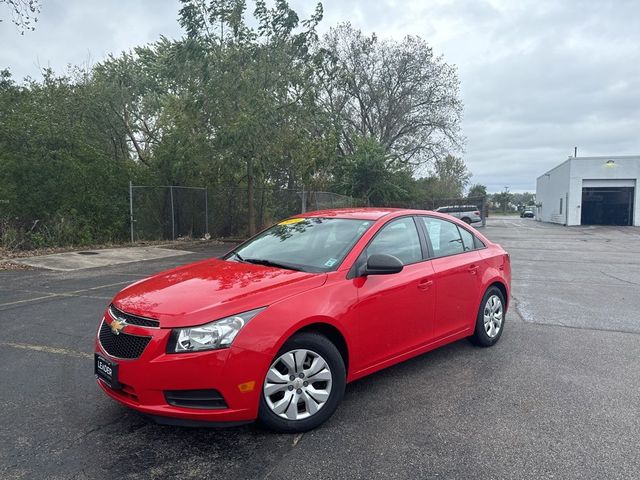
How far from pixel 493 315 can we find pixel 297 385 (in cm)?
293

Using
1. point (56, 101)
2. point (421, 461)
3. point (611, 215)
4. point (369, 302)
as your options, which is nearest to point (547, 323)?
point (369, 302)

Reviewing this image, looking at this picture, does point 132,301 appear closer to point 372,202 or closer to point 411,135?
point 372,202

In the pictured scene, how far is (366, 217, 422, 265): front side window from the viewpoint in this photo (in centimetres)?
418

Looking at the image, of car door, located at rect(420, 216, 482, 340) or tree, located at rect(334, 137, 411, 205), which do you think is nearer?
car door, located at rect(420, 216, 482, 340)

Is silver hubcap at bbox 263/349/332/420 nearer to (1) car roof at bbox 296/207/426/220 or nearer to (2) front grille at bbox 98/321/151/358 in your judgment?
→ (2) front grille at bbox 98/321/151/358

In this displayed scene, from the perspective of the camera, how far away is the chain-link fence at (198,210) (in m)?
16.5

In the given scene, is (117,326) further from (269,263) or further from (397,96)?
(397,96)

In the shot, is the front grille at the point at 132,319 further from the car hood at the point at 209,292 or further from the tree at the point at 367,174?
the tree at the point at 367,174

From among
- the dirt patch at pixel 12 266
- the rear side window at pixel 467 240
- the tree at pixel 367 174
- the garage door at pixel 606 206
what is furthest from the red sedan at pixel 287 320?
the garage door at pixel 606 206

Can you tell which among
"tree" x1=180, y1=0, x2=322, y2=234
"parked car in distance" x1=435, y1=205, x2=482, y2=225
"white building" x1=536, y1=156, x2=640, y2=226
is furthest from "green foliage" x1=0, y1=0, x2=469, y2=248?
"white building" x1=536, y1=156, x2=640, y2=226

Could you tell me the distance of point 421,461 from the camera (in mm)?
2943

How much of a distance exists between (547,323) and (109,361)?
214 inches

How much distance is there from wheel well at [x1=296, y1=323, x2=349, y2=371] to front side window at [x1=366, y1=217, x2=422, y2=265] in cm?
81

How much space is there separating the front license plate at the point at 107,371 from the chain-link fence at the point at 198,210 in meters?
13.3
